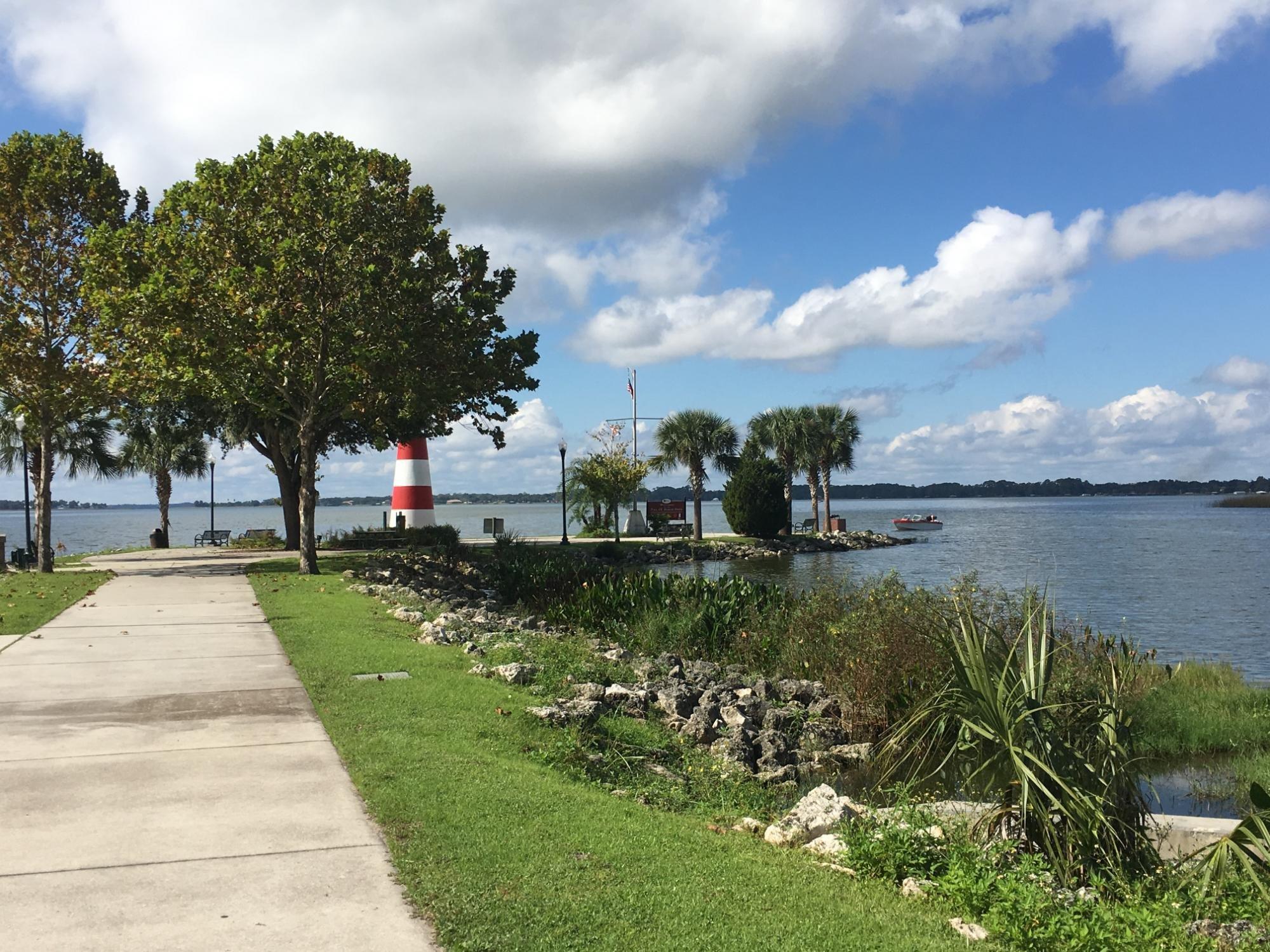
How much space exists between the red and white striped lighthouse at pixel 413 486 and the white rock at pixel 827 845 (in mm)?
37457

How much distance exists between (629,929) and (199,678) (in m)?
7.33

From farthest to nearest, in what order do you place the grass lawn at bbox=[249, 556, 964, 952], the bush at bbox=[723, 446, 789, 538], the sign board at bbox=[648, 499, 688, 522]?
1. the sign board at bbox=[648, 499, 688, 522]
2. the bush at bbox=[723, 446, 789, 538]
3. the grass lawn at bbox=[249, 556, 964, 952]

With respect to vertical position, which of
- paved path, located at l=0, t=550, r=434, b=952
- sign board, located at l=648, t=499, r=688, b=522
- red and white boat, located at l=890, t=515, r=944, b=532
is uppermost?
sign board, located at l=648, t=499, r=688, b=522

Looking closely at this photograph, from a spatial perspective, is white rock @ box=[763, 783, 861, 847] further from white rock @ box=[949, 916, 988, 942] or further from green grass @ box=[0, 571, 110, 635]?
green grass @ box=[0, 571, 110, 635]

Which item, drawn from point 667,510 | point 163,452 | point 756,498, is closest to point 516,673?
point 163,452

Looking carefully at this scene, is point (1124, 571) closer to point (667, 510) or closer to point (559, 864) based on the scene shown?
point (667, 510)

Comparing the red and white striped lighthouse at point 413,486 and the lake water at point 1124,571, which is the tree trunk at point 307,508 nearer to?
the lake water at point 1124,571

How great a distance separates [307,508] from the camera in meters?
24.6

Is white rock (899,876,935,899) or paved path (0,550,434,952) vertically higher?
paved path (0,550,434,952)

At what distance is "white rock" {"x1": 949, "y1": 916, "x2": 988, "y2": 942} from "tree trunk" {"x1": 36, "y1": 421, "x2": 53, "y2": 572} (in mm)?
26224

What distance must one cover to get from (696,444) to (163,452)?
29.1 meters

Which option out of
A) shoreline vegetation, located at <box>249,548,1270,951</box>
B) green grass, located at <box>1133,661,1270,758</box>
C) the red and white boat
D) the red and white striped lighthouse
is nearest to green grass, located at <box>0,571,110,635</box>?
shoreline vegetation, located at <box>249,548,1270,951</box>

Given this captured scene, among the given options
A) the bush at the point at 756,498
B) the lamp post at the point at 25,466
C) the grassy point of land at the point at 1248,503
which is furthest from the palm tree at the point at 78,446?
the grassy point of land at the point at 1248,503

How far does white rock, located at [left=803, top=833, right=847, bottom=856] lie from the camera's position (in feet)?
19.3
